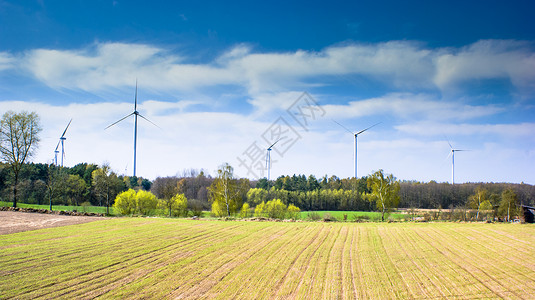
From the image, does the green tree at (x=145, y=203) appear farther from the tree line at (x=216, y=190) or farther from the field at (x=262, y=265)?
the field at (x=262, y=265)

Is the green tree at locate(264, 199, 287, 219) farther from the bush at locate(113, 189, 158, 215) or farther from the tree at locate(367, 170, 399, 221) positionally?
the bush at locate(113, 189, 158, 215)

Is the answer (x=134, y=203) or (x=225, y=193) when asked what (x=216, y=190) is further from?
(x=134, y=203)

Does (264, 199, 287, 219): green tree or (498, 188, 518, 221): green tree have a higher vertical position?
(498, 188, 518, 221): green tree

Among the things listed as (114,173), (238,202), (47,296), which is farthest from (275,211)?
(47,296)

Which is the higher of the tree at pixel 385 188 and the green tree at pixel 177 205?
the tree at pixel 385 188

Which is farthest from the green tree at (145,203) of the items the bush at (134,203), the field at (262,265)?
the field at (262,265)

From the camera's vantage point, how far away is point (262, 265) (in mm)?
17562

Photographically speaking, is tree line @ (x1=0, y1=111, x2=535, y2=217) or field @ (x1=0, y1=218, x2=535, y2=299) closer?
field @ (x1=0, y1=218, x2=535, y2=299)

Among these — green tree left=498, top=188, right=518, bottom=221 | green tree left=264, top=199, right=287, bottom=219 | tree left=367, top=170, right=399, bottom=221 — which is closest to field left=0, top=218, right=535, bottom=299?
tree left=367, top=170, right=399, bottom=221

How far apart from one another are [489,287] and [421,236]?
47.7 ft

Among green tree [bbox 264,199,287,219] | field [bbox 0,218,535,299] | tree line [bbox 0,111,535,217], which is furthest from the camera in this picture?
green tree [bbox 264,199,287,219]

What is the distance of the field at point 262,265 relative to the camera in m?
13.1

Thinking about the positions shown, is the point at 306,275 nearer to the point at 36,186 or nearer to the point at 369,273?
the point at 369,273

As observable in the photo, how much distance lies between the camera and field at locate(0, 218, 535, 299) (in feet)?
43.1
